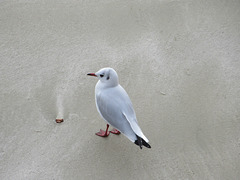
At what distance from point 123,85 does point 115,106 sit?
661 mm

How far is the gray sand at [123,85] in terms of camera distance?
81.4 inches

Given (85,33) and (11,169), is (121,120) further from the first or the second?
(85,33)

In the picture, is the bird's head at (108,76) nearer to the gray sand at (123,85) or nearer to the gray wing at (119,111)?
the gray wing at (119,111)

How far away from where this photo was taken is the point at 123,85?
2.56 meters

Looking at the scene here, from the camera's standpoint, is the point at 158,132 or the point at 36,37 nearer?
the point at 158,132

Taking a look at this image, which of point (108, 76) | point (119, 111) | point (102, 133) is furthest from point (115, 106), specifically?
point (102, 133)

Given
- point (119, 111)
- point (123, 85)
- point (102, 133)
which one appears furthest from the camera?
point (123, 85)

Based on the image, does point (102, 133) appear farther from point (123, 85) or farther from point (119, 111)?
point (123, 85)

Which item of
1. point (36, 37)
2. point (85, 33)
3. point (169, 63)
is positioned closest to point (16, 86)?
point (36, 37)

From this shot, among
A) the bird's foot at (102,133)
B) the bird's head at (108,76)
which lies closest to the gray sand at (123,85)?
the bird's foot at (102,133)

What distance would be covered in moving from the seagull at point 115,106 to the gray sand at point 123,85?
305mm

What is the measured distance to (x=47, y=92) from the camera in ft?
7.95

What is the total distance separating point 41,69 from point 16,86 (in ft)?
0.97

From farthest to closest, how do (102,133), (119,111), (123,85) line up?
(123,85), (102,133), (119,111)
